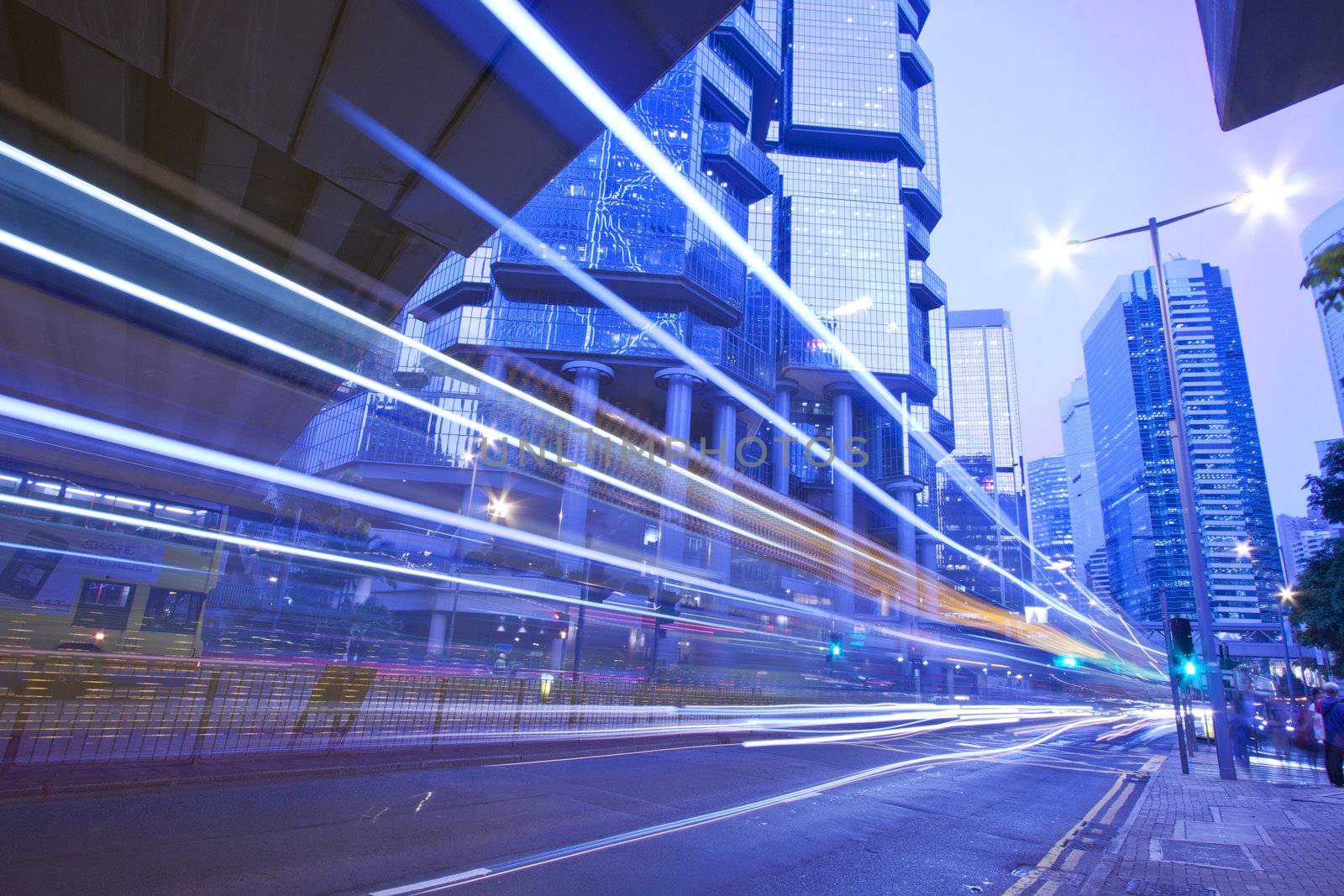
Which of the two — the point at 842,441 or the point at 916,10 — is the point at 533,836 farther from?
the point at 916,10

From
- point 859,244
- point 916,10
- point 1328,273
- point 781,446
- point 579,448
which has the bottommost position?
point 1328,273

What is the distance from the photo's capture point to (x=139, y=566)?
1759 centimetres

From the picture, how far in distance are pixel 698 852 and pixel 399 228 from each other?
706 cm

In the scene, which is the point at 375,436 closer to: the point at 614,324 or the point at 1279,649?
the point at 614,324

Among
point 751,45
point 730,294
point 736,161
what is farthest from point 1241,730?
point 751,45

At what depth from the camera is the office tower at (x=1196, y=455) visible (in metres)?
138

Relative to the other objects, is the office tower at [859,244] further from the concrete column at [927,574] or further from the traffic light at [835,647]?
the traffic light at [835,647]

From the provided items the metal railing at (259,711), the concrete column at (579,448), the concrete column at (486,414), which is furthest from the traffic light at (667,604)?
the concrete column at (486,414)

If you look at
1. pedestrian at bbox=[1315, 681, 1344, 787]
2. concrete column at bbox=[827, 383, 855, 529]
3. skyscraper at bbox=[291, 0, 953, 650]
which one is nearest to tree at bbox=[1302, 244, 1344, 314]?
pedestrian at bbox=[1315, 681, 1344, 787]

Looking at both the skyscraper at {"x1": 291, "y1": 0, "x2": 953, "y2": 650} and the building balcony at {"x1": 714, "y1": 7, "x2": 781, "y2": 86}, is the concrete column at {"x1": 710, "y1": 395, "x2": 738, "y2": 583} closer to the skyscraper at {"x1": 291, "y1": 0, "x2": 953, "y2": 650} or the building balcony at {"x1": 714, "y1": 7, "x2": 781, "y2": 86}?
the skyscraper at {"x1": 291, "y1": 0, "x2": 953, "y2": 650}

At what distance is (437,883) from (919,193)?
4241 inches

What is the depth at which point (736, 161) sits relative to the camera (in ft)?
228

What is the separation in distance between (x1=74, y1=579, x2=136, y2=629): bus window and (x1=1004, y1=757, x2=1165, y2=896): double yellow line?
19.9 m

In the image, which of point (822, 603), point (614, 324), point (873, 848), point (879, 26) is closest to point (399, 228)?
point (873, 848)
